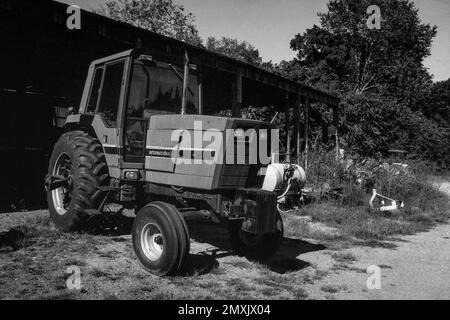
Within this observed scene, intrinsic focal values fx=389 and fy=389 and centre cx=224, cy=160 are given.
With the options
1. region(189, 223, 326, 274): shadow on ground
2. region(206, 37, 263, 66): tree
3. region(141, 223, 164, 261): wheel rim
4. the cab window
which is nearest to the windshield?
the cab window

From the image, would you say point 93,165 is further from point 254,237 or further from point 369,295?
point 369,295

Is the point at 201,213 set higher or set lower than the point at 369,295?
higher

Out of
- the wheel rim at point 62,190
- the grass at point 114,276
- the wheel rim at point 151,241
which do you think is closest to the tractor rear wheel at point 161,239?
the wheel rim at point 151,241

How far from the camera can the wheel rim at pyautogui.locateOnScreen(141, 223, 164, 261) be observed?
4.32 metres

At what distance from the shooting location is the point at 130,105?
16.4ft

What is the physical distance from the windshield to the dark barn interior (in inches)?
54.7

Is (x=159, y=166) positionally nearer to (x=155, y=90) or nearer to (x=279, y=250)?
(x=155, y=90)

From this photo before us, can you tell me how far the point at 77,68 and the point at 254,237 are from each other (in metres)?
7.85

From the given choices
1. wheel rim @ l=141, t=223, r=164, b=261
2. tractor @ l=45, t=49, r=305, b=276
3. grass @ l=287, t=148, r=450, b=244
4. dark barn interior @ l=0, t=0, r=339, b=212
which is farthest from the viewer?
dark barn interior @ l=0, t=0, r=339, b=212

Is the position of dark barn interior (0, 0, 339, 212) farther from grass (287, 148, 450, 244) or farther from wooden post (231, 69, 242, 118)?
grass (287, 148, 450, 244)

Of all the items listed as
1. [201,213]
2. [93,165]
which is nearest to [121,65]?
[93,165]

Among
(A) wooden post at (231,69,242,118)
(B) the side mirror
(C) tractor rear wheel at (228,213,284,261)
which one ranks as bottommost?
(C) tractor rear wheel at (228,213,284,261)

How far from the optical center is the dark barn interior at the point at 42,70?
7.34m

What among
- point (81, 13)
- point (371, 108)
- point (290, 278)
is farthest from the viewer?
point (371, 108)
